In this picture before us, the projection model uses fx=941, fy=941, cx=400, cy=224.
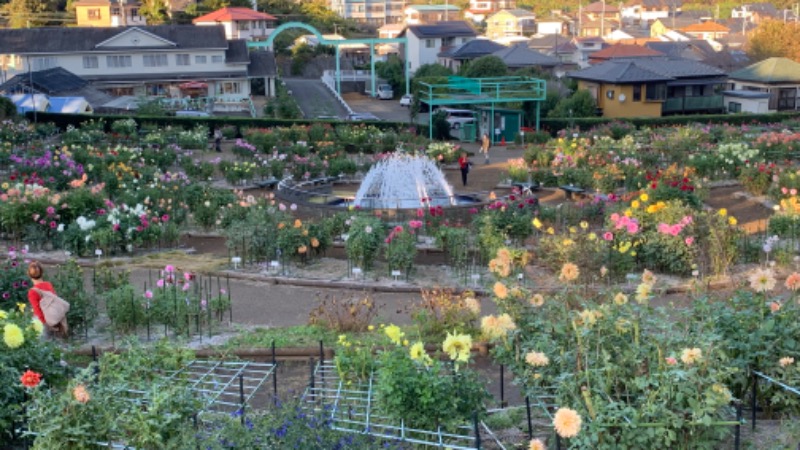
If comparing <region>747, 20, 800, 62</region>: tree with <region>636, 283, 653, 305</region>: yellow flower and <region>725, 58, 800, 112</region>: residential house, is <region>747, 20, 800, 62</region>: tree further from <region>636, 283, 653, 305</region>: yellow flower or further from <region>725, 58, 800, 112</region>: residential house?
<region>636, 283, 653, 305</region>: yellow flower

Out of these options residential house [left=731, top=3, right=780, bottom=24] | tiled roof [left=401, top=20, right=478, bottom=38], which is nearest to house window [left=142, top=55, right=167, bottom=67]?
tiled roof [left=401, top=20, right=478, bottom=38]

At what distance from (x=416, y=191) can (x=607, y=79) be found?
66.2 ft

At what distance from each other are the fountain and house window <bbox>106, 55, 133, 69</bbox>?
97.0 feet

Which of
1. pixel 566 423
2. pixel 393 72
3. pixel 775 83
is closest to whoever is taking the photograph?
pixel 566 423

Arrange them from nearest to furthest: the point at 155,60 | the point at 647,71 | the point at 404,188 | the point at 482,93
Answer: the point at 404,188, the point at 482,93, the point at 647,71, the point at 155,60

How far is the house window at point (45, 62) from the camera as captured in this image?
4338 centimetres

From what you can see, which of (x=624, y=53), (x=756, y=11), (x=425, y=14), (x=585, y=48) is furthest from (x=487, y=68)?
(x=756, y=11)

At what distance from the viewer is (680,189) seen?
50.2 feet

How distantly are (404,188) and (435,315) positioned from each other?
25.8 feet

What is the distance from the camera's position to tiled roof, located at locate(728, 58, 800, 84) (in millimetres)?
38906

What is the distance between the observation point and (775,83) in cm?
3900

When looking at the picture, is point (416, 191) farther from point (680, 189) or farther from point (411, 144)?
point (411, 144)

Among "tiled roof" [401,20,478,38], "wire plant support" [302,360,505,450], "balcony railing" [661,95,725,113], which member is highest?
"tiled roof" [401,20,478,38]

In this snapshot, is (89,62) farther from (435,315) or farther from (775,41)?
(435,315)
